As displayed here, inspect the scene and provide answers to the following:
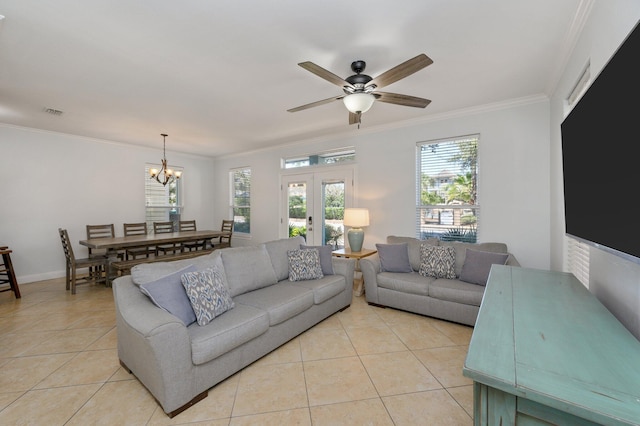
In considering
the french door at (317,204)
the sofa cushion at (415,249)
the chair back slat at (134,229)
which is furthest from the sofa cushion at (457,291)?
the chair back slat at (134,229)

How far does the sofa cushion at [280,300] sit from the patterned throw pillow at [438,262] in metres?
1.59

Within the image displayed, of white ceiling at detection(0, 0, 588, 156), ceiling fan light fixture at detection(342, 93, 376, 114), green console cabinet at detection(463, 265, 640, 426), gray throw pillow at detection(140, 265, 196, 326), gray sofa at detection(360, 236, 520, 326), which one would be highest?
white ceiling at detection(0, 0, 588, 156)

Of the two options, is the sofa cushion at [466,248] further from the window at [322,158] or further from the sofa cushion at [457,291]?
the window at [322,158]

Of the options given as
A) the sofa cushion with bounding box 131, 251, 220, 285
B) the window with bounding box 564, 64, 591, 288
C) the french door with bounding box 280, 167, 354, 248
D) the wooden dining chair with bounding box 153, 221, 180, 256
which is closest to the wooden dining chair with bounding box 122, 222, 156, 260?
the wooden dining chair with bounding box 153, 221, 180, 256

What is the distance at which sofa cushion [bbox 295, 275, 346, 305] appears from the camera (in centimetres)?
298

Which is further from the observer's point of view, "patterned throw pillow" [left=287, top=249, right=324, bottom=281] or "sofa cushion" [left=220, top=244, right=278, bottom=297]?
"patterned throw pillow" [left=287, top=249, right=324, bottom=281]

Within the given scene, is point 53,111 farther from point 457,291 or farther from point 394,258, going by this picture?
point 457,291

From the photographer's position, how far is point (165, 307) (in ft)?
6.64

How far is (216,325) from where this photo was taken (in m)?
2.07

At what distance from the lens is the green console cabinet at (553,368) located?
0.73 m

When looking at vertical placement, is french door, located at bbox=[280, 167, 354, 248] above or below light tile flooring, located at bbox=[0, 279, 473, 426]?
above

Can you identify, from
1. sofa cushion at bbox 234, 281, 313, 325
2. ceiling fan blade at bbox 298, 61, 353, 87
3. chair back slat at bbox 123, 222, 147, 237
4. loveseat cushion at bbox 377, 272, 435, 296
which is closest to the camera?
ceiling fan blade at bbox 298, 61, 353, 87

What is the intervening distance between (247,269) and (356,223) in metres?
1.98

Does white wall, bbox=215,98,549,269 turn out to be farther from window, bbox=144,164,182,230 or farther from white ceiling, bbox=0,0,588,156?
window, bbox=144,164,182,230
